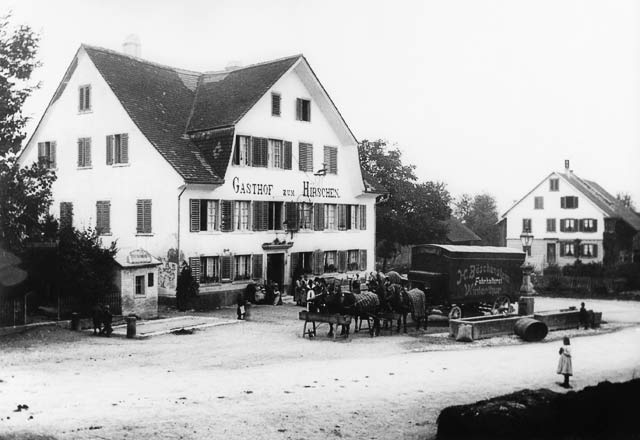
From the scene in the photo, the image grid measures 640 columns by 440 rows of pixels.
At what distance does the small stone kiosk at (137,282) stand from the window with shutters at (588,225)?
114ft

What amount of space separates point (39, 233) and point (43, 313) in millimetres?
4341

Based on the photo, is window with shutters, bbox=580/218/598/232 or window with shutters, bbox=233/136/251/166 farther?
window with shutters, bbox=580/218/598/232

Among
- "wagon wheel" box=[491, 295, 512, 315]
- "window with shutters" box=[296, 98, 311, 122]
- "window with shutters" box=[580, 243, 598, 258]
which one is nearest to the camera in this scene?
"wagon wheel" box=[491, 295, 512, 315]

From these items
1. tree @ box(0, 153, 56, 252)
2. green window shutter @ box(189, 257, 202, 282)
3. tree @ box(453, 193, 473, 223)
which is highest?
tree @ box(453, 193, 473, 223)

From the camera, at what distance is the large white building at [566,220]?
153 feet

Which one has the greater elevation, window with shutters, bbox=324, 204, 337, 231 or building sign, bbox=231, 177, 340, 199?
building sign, bbox=231, 177, 340, 199

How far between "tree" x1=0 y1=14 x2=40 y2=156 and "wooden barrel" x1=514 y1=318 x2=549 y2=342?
1355 cm

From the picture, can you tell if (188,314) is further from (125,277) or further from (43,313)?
(43,313)

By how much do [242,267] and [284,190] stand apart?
3997 millimetres

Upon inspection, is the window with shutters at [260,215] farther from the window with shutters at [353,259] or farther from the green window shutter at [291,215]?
the window with shutters at [353,259]

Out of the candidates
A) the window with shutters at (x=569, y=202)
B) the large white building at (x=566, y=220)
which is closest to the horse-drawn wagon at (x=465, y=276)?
the large white building at (x=566, y=220)

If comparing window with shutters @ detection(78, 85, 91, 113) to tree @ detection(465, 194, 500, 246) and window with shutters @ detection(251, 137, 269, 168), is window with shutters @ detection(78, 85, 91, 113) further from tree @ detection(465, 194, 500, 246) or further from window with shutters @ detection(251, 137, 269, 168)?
tree @ detection(465, 194, 500, 246)

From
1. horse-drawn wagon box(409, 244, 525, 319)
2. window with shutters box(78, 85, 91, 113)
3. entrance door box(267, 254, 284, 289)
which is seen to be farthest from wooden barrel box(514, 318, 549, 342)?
window with shutters box(78, 85, 91, 113)

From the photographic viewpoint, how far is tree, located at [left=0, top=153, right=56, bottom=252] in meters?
13.1
